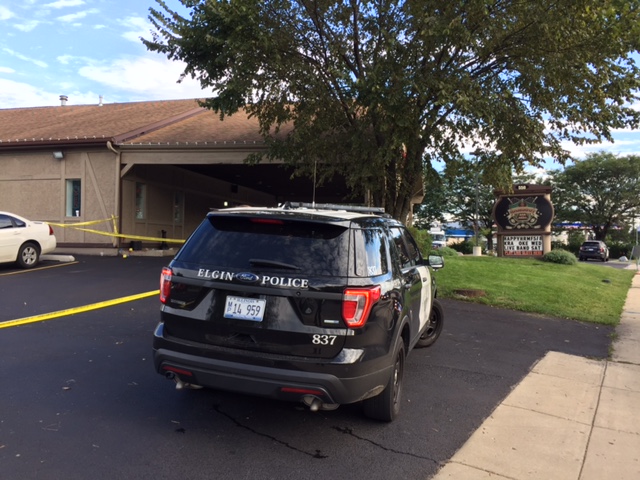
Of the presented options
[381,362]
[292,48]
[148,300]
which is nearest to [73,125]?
[292,48]

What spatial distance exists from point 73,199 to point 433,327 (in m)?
14.5

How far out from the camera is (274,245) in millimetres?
3652

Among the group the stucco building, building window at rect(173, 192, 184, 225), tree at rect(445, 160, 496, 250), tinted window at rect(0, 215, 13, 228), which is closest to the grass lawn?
the stucco building

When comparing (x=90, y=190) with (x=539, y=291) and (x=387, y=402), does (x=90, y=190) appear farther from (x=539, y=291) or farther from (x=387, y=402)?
(x=387, y=402)

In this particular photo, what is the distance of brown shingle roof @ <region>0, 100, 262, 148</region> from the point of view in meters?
16.1

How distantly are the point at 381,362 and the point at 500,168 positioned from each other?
31.8ft

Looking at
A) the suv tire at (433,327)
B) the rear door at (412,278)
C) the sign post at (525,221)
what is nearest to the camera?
the rear door at (412,278)

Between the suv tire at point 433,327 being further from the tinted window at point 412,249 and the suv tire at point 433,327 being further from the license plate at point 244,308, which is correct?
the license plate at point 244,308

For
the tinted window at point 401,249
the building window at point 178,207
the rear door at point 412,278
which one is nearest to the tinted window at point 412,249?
the rear door at point 412,278

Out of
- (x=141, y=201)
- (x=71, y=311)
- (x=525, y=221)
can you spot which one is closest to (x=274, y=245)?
(x=71, y=311)

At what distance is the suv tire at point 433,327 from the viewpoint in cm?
668

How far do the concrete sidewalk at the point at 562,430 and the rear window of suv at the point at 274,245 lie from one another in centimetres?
169

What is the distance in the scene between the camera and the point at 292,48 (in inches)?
452

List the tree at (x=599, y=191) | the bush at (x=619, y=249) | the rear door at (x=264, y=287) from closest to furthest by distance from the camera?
the rear door at (x=264, y=287) → the tree at (x=599, y=191) → the bush at (x=619, y=249)
